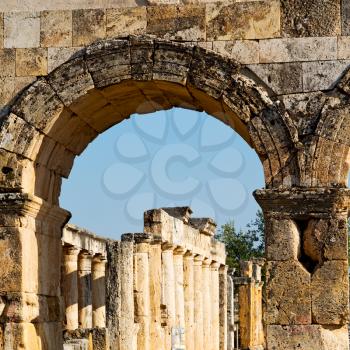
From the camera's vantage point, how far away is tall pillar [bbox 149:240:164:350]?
20656mm

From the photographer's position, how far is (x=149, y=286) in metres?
20.7

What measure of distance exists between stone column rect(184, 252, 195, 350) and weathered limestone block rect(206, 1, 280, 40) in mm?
12679

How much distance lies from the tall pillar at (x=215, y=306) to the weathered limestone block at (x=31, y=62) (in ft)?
55.6

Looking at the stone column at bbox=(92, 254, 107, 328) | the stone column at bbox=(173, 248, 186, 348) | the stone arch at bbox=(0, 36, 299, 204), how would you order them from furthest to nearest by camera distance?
the stone column at bbox=(92, 254, 107, 328)
the stone column at bbox=(173, 248, 186, 348)
the stone arch at bbox=(0, 36, 299, 204)

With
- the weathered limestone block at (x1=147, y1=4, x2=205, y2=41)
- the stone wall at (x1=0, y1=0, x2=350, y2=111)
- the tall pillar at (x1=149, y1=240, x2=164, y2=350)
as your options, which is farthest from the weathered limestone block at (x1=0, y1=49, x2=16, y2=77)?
the tall pillar at (x1=149, y1=240, x2=164, y2=350)

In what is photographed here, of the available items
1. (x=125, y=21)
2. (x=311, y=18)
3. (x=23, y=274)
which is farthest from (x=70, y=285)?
(x=311, y=18)

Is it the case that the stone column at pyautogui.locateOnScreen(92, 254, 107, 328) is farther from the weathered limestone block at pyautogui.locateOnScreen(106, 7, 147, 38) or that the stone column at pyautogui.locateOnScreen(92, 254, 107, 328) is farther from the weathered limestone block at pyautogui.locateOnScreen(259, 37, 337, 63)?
the weathered limestone block at pyautogui.locateOnScreen(259, 37, 337, 63)

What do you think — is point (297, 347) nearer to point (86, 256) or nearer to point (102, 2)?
point (102, 2)

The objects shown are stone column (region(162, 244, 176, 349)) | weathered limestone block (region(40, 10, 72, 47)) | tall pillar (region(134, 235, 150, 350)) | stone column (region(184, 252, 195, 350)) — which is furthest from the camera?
stone column (region(184, 252, 195, 350))

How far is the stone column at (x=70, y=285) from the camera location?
76.5 ft

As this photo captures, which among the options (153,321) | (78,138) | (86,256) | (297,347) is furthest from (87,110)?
(86,256)

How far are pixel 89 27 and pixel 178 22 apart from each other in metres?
1.01

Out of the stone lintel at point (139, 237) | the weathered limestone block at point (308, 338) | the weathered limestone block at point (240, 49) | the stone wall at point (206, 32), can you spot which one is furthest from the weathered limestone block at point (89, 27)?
the stone lintel at point (139, 237)

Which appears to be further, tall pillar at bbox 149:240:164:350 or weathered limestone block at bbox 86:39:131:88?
tall pillar at bbox 149:240:164:350
